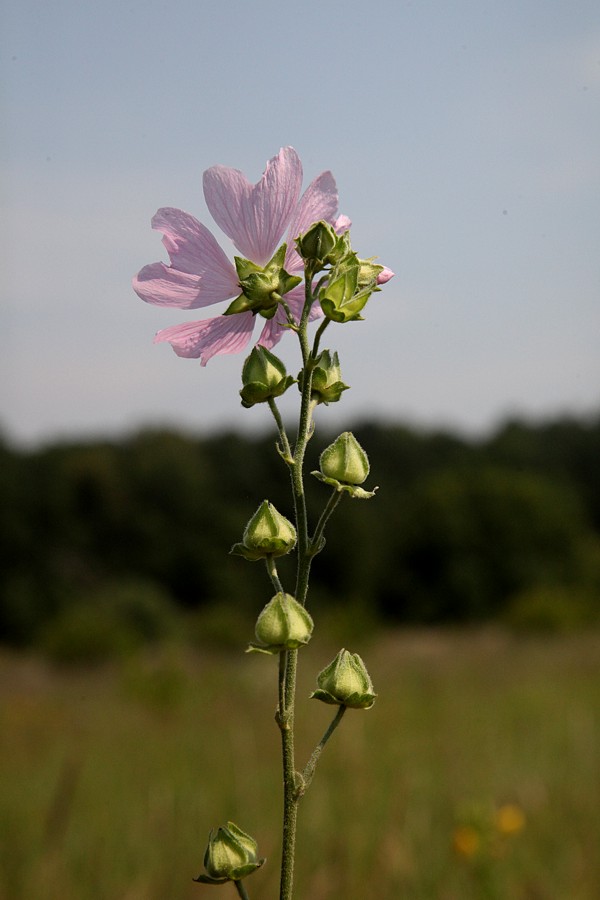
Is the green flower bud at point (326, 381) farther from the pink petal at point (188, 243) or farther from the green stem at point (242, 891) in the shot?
the green stem at point (242, 891)

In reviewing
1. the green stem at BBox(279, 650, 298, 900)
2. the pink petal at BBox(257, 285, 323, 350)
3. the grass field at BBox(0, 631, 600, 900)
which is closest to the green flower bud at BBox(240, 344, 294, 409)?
the pink petal at BBox(257, 285, 323, 350)

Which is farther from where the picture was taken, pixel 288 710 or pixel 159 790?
pixel 159 790

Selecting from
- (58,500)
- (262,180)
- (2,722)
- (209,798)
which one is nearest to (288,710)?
(262,180)

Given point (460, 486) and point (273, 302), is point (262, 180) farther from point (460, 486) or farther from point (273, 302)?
point (460, 486)

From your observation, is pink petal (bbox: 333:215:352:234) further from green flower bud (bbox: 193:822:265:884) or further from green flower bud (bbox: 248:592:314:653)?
green flower bud (bbox: 193:822:265:884)

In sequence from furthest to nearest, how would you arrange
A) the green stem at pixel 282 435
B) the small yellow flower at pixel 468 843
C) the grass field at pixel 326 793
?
the grass field at pixel 326 793
the small yellow flower at pixel 468 843
the green stem at pixel 282 435

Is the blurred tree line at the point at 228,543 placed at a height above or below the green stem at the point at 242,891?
below

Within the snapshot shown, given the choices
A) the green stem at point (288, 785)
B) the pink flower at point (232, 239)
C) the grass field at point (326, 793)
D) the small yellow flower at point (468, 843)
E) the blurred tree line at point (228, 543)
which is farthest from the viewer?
the blurred tree line at point (228, 543)

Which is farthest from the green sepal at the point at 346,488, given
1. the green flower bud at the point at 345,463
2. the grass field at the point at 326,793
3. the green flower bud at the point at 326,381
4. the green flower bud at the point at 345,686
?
the grass field at the point at 326,793
